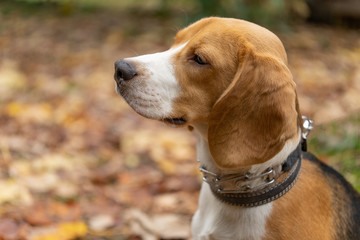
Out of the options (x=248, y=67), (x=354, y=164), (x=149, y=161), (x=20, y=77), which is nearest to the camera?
(x=248, y=67)

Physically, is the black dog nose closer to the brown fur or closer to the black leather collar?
the brown fur

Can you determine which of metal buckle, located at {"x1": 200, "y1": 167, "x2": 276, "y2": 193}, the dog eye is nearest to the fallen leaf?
metal buckle, located at {"x1": 200, "y1": 167, "x2": 276, "y2": 193}

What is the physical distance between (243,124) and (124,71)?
763mm

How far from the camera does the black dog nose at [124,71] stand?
8.65 feet

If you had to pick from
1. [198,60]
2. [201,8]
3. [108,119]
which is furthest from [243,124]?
[201,8]

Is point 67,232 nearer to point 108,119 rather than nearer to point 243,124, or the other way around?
point 243,124

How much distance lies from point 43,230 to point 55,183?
85 centimetres

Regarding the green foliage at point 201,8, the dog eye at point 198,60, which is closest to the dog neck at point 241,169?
the dog eye at point 198,60

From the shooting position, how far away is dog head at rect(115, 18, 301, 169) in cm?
241

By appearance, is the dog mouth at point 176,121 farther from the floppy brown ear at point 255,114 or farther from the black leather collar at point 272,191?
the black leather collar at point 272,191

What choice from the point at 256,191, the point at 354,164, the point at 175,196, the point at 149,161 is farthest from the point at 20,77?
the point at 256,191

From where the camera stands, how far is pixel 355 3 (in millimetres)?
10508

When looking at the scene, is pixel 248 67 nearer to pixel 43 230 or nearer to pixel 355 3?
pixel 43 230

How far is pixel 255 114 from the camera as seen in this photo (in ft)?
8.05
